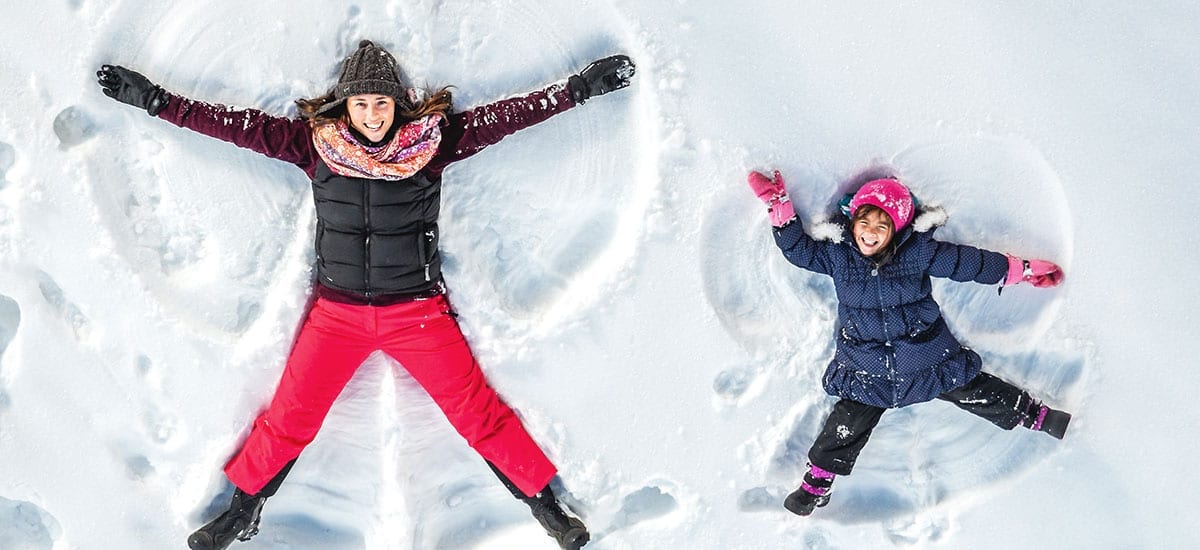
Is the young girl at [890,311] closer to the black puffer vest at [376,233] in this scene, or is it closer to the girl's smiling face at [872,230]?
the girl's smiling face at [872,230]

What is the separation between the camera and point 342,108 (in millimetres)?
2588

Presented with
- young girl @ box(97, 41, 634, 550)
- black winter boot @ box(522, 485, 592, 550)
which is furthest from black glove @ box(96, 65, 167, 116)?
black winter boot @ box(522, 485, 592, 550)

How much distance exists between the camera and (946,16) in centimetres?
272

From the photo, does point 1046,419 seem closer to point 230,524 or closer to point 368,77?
point 368,77

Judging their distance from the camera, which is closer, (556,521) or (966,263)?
(966,263)

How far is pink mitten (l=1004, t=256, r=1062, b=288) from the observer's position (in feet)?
9.02

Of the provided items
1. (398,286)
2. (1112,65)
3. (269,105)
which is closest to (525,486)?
(398,286)

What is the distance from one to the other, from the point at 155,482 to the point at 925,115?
2.97 meters

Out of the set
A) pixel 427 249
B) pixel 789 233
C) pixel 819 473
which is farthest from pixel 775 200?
pixel 427 249

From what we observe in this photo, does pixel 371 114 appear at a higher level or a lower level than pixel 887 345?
higher

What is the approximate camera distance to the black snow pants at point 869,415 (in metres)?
2.85

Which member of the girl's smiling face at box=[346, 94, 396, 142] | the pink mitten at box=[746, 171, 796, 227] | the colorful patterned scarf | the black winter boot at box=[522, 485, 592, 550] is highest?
the pink mitten at box=[746, 171, 796, 227]

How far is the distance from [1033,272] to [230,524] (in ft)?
9.47

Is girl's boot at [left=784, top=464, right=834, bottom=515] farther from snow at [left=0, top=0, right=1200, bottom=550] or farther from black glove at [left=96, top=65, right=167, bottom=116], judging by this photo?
black glove at [left=96, top=65, right=167, bottom=116]
